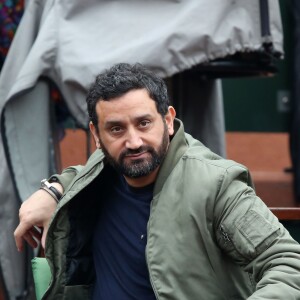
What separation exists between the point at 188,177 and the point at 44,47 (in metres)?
1.47

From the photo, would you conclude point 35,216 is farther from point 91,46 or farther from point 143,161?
point 91,46

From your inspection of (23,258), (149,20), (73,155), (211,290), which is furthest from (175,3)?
(73,155)

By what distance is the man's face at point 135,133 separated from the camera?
3.27 metres

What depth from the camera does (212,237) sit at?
3180 mm

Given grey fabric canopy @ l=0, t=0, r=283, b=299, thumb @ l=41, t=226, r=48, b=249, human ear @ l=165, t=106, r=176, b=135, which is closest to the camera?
human ear @ l=165, t=106, r=176, b=135

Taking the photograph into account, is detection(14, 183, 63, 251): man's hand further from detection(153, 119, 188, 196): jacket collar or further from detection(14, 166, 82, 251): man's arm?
detection(153, 119, 188, 196): jacket collar

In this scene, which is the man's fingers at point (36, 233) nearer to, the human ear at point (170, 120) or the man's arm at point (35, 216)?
the man's arm at point (35, 216)

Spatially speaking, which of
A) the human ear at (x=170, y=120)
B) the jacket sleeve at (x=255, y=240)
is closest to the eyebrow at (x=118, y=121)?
the human ear at (x=170, y=120)

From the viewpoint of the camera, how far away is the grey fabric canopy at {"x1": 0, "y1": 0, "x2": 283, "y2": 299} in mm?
4465

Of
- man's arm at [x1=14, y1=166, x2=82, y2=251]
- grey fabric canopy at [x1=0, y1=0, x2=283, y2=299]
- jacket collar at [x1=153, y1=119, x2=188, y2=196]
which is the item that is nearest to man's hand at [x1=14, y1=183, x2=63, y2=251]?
man's arm at [x1=14, y1=166, x2=82, y2=251]

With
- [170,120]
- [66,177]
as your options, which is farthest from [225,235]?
[66,177]

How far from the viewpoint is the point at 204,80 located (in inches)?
218

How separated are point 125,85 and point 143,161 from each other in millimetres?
249

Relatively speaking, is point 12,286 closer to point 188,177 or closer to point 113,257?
point 113,257
